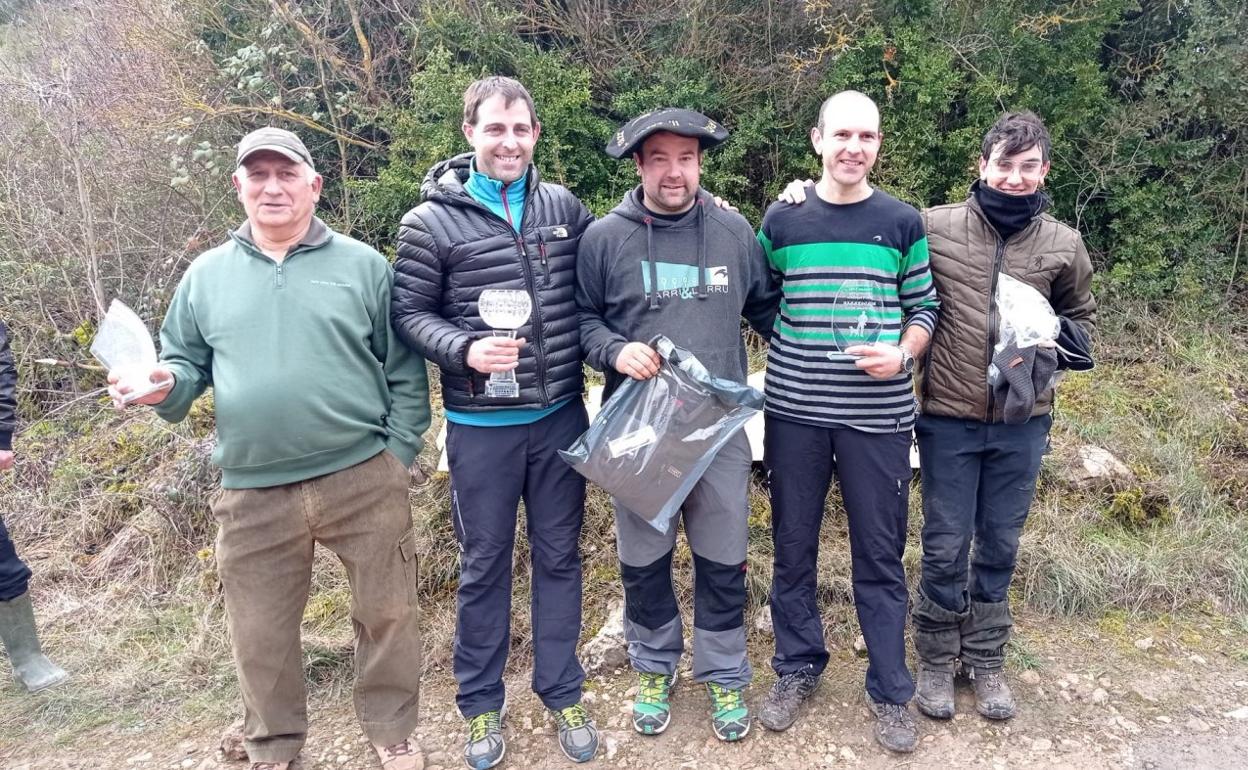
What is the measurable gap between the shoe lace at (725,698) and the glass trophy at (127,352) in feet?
7.16

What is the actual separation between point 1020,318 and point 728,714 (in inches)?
69.9

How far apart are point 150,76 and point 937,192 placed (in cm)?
644

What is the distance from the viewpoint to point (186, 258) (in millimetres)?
6559

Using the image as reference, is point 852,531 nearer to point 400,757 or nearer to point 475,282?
point 475,282

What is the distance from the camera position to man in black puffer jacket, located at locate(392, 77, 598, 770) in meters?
2.75

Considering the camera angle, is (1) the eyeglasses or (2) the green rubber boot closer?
(1) the eyeglasses

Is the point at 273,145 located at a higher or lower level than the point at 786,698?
higher

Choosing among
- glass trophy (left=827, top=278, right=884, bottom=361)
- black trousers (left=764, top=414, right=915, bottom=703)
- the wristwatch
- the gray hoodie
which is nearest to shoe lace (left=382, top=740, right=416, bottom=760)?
black trousers (left=764, top=414, right=915, bottom=703)

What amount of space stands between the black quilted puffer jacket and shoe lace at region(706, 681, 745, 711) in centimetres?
127

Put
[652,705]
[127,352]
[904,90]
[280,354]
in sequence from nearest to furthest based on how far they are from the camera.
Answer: [127,352]
[280,354]
[652,705]
[904,90]

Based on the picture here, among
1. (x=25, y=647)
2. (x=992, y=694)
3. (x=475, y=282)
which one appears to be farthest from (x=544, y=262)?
(x=25, y=647)

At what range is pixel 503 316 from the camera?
2.72 meters

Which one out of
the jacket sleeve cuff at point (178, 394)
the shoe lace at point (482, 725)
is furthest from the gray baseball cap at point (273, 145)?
the shoe lace at point (482, 725)

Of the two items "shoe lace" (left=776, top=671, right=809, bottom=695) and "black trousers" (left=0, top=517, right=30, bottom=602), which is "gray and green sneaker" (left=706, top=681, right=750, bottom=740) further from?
"black trousers" (left=0, top=517, right=30, bottom=602)
